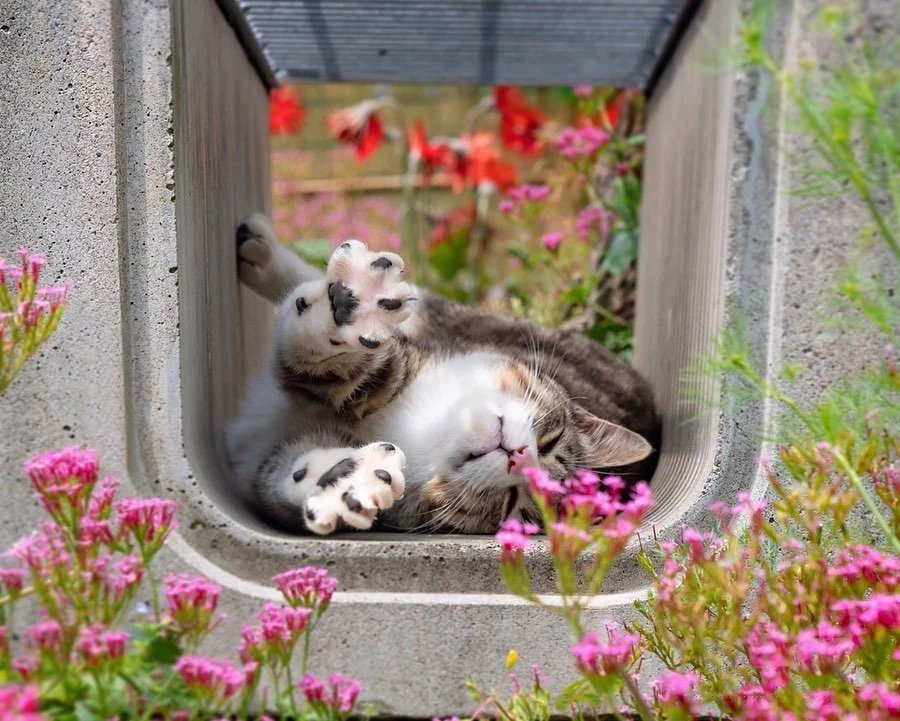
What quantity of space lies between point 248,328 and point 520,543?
61.1 inches

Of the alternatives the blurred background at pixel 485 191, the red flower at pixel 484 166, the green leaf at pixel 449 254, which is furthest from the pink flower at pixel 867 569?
the green leaf at pixel 449 254

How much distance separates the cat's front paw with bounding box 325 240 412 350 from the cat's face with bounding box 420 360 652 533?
0.29m

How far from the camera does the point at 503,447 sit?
1756 mm

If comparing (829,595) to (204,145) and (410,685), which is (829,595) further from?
(204,145)

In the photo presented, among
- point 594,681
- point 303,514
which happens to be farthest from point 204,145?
point 594,681

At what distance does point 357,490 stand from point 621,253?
5.89 ft

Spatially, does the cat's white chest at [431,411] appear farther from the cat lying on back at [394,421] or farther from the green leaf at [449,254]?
the green leaf at [449,254]

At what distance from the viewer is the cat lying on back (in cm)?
160

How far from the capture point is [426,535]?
5.66 ft

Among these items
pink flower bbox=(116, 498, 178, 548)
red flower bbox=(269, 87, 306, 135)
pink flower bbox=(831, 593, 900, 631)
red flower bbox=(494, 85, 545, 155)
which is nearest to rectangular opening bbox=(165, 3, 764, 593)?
pink flower bbox=(116, 498, 178, 548)

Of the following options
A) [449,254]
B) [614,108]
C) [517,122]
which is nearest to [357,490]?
[517,122]

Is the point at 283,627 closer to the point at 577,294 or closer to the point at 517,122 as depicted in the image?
the point at 577,294

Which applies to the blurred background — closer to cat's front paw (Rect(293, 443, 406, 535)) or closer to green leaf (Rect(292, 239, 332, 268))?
green leaf (Rect(292, 239, 332, 268))

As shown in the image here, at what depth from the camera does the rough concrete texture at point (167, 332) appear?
150 centimetres
